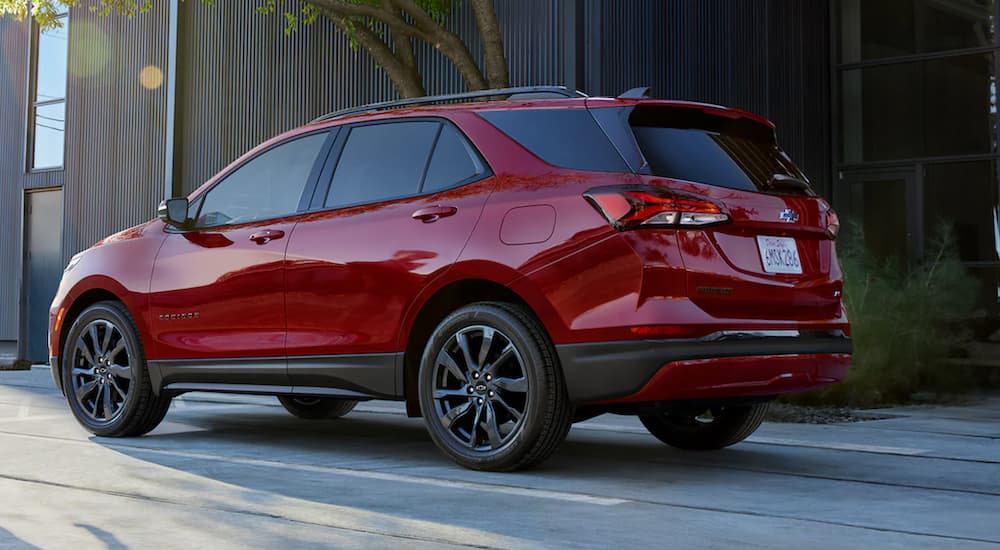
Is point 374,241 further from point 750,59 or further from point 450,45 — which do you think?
point 750,59

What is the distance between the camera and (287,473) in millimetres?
6105

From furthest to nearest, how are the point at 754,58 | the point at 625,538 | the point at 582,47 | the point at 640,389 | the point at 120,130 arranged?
the point at 120,130 < the point at 754,58 < the point at 582,47 < the point at 640,389 < the point at 625,538

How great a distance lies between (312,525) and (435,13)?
384 inches

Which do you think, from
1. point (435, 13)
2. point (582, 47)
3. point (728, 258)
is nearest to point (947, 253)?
point (582, 47)

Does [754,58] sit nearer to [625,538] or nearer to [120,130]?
[120,130]

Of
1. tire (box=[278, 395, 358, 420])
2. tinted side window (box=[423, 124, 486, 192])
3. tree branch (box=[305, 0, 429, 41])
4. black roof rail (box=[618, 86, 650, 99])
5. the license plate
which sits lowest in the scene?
tire (box=[278, 395, 358, 420])

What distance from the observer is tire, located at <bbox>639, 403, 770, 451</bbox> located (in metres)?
6.95

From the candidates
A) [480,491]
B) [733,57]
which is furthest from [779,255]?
[733,57]

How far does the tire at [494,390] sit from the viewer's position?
225 inches

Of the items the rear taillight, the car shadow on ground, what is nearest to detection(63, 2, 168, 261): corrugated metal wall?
the car shadow on ground

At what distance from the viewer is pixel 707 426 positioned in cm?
712

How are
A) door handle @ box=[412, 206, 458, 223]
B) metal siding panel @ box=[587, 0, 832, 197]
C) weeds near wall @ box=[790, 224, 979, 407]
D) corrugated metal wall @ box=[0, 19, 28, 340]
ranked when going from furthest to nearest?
corrugated metal wall @ box=[0, 19, 28, 340] < metal siding panel @ box=[587, 0, 832, 197] < weeds near wall @ box=[790, 224, 979, 407] < door handle @ box=[412, 206, 458, 223]

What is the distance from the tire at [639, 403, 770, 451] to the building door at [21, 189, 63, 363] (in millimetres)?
13884

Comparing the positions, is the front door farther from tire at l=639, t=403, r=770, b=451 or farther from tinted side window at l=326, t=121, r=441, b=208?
tire at l=639, t=403, r=770, b=451
